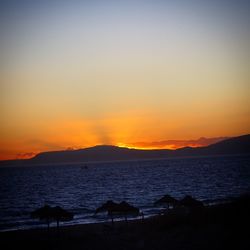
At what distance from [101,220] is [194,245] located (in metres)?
19.1

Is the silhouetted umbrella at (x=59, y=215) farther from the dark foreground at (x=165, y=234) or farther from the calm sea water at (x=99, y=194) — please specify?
the calm sea water at (x=99, y=194)

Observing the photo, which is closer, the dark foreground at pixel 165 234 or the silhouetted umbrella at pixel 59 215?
the dark foreground at pixel 165 234

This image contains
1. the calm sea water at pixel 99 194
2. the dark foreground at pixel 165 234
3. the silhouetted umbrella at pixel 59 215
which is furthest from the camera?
the calm sea water at pixel 99 194

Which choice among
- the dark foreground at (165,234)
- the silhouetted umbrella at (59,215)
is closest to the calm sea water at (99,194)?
the dark foreground at (165,234)

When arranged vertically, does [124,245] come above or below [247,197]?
below

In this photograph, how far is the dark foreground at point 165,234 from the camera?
19234 millimetres

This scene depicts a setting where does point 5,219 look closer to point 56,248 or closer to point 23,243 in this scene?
point 23,243

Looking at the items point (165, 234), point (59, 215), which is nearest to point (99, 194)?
point (59, 215)

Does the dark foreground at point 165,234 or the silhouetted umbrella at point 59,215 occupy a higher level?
the silhouetted umbrella at point 59,215

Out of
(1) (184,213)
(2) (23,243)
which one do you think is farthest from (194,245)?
(2) (23,243)

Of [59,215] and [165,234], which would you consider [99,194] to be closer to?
[59,215]

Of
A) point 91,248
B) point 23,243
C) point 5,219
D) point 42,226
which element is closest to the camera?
point 91,248

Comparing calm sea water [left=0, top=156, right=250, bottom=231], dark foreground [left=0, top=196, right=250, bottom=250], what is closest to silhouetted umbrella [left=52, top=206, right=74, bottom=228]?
dark foreground [left=0, top=196, right=250, bottom=250]

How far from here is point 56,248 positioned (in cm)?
2219
